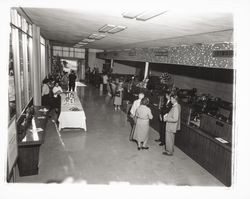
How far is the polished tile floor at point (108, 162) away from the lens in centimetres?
438

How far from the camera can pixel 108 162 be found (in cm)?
504

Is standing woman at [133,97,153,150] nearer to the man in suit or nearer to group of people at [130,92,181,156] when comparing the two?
group of people at [130,92,181,156]

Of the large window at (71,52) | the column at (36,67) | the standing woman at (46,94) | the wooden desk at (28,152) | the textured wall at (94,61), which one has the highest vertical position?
the large window at (71,52)

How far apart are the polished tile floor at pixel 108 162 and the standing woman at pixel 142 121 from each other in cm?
35

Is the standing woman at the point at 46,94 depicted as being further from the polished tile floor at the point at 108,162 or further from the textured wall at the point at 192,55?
the textured wall at the point at 192,55

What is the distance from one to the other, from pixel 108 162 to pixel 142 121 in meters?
1.40

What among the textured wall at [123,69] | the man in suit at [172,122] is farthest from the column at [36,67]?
the textured wall at [123,69]

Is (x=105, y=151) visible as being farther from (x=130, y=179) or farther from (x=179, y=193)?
(x=179, y=193)

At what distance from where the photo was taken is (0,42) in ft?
5.41

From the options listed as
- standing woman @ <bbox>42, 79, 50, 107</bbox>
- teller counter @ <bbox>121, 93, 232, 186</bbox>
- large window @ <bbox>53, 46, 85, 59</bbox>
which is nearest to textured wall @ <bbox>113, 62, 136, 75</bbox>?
large window @ <bbox>53, 46, 85, 59</bbox>

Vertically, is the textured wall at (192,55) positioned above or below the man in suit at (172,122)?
above

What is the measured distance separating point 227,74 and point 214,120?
509 cm

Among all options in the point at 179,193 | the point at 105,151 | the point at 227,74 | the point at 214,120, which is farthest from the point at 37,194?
the point at 227,74

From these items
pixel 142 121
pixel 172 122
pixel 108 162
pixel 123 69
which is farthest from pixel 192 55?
pixel 123 69
